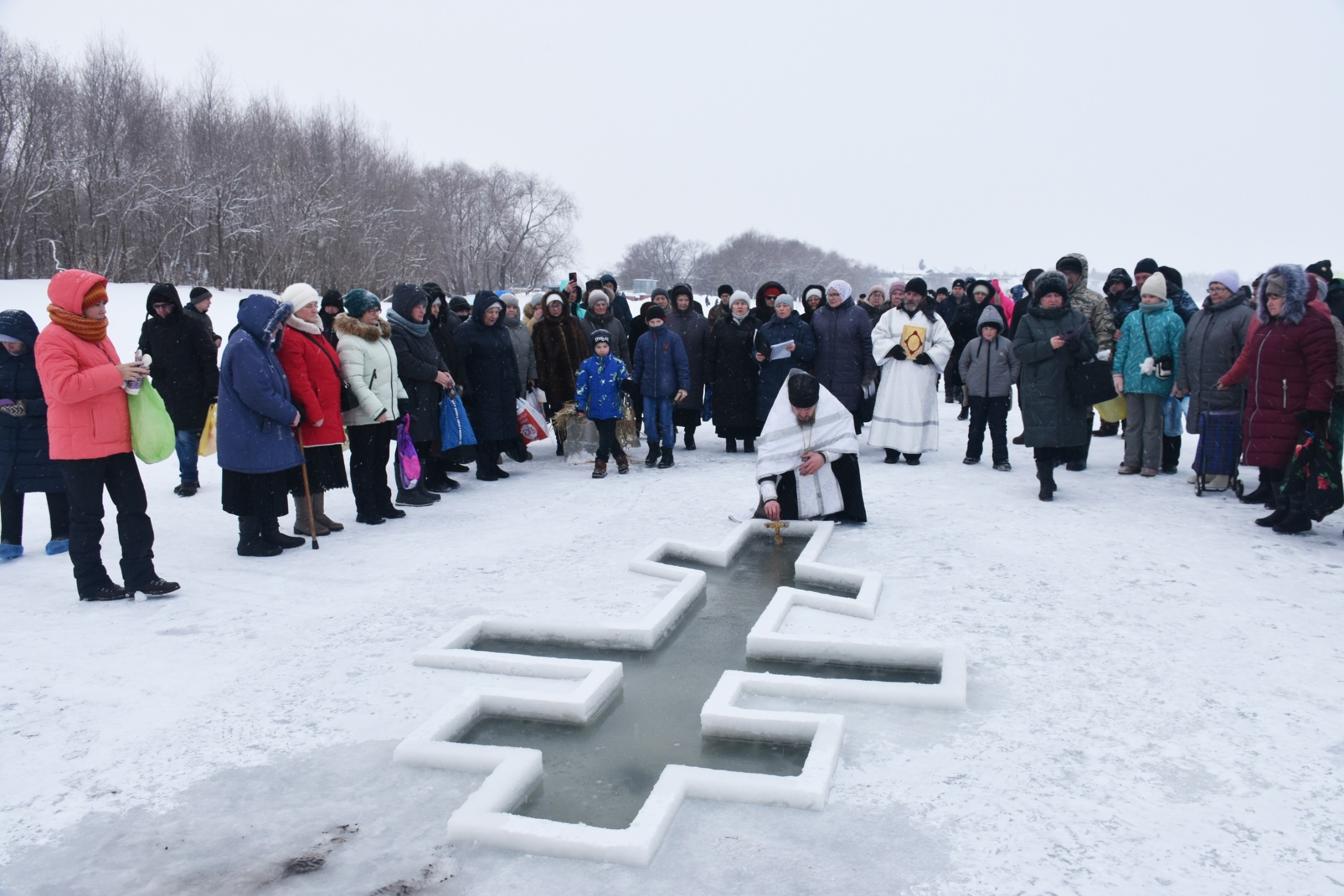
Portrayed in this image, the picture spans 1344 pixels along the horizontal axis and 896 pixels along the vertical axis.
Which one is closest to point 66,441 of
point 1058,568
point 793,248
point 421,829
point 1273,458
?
point 421,829

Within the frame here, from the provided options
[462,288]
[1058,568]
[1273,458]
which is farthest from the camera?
[462,288]

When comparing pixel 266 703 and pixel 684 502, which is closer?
pixel 266 703

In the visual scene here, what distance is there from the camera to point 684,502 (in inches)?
302

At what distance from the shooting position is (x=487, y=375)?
29.0 feet

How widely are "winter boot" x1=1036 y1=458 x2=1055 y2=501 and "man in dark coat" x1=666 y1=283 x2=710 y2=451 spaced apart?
3.97m

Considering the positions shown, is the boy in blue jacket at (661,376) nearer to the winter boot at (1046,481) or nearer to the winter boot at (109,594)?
the winter boot at (1046,481)

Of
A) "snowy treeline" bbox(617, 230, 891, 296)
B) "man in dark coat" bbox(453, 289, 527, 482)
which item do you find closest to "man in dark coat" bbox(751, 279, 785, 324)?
"man in dark coat" bbox(453, 289, 527, 482)

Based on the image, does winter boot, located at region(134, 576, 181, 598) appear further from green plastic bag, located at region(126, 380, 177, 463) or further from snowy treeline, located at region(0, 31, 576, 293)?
snowy treeline, located at region(0, 31, 576, 293)

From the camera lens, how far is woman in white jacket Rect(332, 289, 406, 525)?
6.92 meters

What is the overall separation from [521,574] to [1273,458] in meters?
5.40

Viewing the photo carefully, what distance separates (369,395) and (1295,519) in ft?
22.3

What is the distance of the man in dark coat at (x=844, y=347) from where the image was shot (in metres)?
9.66

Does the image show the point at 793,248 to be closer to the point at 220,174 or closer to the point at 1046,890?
the point at 220,174

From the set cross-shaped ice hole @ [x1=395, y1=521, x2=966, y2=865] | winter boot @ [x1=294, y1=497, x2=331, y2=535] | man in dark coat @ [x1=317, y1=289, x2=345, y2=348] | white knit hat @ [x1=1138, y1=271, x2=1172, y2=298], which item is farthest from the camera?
man in dark coat @ [x1=317, y1=289, x2=345, y2=348]
